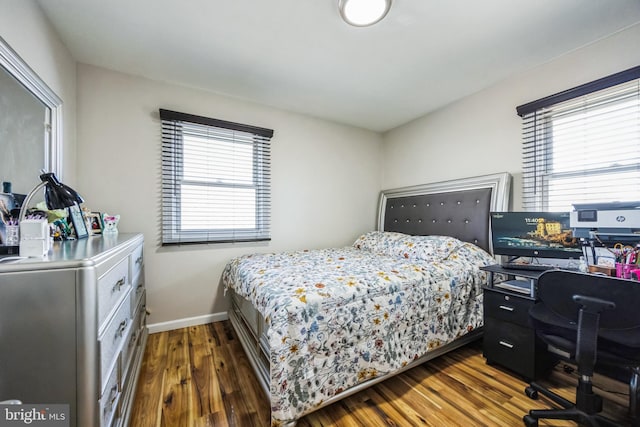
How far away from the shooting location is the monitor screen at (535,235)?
70.1 inches

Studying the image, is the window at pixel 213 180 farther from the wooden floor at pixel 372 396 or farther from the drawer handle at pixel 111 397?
the drawer handle at pixel 111 397

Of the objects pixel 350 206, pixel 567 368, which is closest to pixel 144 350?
pixel 350 206

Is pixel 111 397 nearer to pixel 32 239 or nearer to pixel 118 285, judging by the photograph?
pixel 118 285

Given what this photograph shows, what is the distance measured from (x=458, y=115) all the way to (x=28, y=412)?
12.0 ft

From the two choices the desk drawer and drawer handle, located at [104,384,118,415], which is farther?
the desk drawer

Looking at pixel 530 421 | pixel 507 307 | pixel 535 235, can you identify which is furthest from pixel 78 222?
pixel 535 235

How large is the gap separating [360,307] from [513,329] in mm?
1196

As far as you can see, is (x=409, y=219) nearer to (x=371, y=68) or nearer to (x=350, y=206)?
(x=350, y=206)

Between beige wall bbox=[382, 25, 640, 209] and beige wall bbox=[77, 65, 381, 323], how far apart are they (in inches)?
31.0

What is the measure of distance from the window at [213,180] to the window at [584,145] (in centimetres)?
261

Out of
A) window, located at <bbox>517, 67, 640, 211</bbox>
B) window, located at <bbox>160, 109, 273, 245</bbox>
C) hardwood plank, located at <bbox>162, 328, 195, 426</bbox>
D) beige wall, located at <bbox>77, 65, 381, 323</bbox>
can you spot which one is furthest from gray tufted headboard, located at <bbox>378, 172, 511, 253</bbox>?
hardwood plank, located at <bbox>162, 328, 195, 426</bbox>

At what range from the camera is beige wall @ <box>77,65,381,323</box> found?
88.4 inches

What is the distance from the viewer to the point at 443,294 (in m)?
1.90

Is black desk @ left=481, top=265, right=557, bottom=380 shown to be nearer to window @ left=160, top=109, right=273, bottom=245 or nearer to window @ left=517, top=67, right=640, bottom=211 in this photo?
window @ left=517, top=67, right=640, bottom=211
